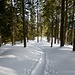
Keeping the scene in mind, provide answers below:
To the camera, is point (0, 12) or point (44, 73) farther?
point (0, 12)

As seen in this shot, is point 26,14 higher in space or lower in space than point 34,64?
higher

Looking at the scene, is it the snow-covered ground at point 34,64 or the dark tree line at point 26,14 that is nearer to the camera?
the snow-covered ground at point 34,64

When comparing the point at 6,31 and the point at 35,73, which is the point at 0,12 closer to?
the point at 6,31

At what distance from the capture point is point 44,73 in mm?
10500

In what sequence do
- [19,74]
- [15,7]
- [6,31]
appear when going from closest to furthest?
[19,74] < [6,31] < [15,7]

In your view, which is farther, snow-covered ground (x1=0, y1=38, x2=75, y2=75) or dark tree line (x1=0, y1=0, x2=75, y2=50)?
dark tree line (x1=0, y1=0, x2=75, y2=50)

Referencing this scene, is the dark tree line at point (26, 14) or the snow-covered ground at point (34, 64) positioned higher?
the dark tree line at point (26, 14)

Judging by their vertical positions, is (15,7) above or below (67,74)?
above

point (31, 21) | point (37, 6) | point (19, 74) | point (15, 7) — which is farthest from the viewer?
point (31, 21)

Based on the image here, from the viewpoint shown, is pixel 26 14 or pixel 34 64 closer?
pixel 34 64

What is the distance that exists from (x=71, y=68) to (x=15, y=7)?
2521 cm


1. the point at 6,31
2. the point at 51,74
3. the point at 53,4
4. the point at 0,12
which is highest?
the point at 53,4

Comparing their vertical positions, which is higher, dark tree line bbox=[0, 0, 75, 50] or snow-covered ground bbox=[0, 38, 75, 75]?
dark tree line bbox=[0, 0, 75, 50]

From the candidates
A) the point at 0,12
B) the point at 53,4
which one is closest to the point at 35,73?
the point at 0,12
